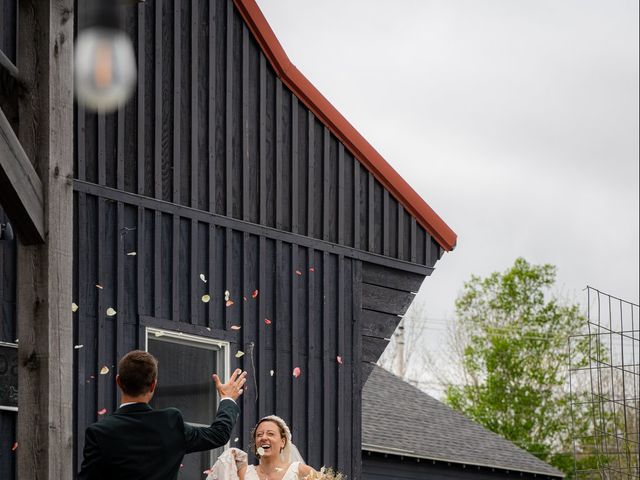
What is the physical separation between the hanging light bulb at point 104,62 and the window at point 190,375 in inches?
68.7

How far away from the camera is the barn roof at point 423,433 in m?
21.3

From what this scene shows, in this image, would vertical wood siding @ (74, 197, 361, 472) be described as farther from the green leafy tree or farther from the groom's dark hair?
the green leafy tree

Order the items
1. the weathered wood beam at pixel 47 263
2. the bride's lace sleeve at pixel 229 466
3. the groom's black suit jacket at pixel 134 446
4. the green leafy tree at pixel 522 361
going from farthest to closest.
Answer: the green leafy tree at pixel 522 361 < the bride's lace sleeve at pixel 229 466 < the weathered wood beam at pixel 47 263 < the groom's black suit jacket at pixel 134 446

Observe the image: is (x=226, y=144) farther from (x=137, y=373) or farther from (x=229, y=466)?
(x=137, y=373)

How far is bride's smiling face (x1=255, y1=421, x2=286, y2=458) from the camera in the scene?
910 centimetres

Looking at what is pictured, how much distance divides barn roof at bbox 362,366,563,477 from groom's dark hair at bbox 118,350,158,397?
14.0 metres

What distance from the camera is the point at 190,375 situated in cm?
1031

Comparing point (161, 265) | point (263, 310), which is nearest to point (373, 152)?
point (263, 310)

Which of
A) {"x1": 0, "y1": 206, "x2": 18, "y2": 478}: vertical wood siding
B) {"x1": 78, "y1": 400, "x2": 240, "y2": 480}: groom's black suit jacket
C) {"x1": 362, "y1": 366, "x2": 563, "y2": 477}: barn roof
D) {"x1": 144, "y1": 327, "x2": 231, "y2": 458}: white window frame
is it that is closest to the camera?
{"x1": 78, "y1": 400, "x2": 240, "y2": 480}: groom's black suit jacket

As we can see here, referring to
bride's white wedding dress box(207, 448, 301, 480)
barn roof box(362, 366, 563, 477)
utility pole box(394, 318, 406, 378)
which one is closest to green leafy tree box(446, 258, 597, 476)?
utility pole box(394, 318, 406, 378)

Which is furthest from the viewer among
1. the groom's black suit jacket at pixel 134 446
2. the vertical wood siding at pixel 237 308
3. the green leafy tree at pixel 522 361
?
the green leafy tree at pixel 522 361

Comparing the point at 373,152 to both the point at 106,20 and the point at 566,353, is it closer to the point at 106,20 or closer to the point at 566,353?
the point at 106,20

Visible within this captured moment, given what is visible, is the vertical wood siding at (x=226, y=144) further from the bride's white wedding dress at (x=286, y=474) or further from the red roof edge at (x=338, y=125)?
the bride's white wedding dress at (x=286, y=474)

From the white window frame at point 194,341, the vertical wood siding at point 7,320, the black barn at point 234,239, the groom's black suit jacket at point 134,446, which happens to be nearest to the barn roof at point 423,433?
the black barn at point 234,239
